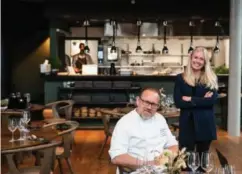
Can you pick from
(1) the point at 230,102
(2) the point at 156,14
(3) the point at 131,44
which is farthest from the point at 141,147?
(3) the point at 131,44

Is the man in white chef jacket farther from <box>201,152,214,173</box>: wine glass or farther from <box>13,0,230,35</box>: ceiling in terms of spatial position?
→ <box>13,0,230,35</box>: ceiling

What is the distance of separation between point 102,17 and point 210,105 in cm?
612

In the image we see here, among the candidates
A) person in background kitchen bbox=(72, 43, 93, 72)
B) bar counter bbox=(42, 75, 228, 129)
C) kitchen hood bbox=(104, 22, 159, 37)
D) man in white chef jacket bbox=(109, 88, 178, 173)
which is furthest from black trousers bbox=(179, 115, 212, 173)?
kitchen hood bbox=(104, 22, 159, 37)

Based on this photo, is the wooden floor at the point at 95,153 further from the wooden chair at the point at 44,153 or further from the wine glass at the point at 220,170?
the wine glass at the point at 220,170

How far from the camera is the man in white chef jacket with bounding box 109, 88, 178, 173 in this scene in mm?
3002

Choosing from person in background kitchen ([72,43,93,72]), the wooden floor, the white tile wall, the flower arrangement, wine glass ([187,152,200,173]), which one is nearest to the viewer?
the flower arrangement

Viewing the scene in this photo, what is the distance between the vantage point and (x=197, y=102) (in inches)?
160

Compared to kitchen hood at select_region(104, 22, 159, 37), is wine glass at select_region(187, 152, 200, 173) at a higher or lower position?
lower

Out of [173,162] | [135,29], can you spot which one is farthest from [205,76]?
[135,29]

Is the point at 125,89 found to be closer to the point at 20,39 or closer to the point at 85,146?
the point at 85,146

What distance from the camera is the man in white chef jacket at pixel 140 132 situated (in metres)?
3.00

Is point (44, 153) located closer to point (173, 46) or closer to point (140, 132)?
point (140, 132)

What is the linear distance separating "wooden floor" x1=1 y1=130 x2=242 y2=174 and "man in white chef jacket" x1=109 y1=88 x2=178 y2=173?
109 inches

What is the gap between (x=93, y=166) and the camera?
241 inches
